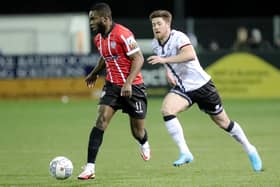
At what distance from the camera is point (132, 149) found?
50.3ft

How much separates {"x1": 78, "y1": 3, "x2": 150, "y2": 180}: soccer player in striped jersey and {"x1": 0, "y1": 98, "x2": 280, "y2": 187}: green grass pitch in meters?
0.55

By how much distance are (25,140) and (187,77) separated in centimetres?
584

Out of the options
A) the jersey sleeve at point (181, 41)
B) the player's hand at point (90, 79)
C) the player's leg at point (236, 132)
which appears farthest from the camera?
the player's hand at point (90, 79)

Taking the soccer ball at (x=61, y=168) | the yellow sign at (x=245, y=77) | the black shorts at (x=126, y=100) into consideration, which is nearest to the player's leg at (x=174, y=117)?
the black shorts at (x=126, y=100)

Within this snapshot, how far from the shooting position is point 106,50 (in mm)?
11516

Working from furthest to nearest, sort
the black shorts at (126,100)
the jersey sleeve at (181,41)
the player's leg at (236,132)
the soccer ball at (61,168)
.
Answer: the player's leg at (236,132) → the jersey sleeve at (181,41) → the black shorts at (126,100) → the soccer ball at (61,168)

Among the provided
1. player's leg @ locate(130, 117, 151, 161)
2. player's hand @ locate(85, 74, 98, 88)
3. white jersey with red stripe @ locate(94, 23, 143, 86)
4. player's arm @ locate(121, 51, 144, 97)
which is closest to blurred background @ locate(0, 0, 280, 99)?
player's leg @ locate(130, 117, 151, 161)

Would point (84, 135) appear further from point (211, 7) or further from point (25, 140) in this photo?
point (211, 7)

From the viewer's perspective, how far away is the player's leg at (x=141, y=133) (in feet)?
40.6

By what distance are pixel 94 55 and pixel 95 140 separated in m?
17.3

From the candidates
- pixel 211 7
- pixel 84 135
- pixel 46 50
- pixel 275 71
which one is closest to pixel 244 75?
pixel 275 71

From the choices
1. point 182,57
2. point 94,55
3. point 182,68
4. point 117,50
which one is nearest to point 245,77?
point 94,55

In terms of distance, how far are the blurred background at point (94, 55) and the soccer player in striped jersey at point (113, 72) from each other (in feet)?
53.7

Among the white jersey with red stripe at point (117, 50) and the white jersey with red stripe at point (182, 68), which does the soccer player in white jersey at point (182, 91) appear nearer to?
the white jersey with red stripe at point (182, 68)
